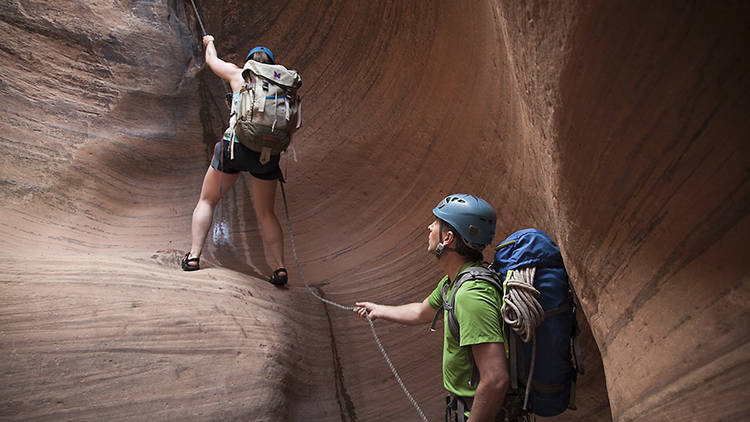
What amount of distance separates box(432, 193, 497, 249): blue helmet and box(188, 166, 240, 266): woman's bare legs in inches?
67.2

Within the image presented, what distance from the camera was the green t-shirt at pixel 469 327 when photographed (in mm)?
1857

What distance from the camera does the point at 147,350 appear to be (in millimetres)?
2408

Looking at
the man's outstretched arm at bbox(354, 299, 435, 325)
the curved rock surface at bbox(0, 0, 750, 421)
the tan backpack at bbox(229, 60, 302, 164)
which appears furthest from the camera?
the tan backpack at bbox(229, 60, 302, 164)

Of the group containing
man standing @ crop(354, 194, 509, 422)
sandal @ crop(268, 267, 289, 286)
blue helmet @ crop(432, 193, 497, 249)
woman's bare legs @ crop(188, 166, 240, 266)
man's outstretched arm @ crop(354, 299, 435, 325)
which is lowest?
sandal @ crop(268, 267, 289, 286)

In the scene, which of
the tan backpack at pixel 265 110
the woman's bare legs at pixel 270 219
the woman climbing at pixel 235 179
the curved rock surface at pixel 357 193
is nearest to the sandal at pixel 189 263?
the woman climbing at pixel 235 179

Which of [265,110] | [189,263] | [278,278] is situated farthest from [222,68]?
[278,278]

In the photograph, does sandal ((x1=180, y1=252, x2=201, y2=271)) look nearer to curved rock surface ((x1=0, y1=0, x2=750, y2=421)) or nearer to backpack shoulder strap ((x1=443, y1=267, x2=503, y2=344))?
curved rock surface ((x1=0, y1=0, x2=750, y2=421))

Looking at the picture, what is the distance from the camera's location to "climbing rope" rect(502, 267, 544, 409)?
72.8 inches

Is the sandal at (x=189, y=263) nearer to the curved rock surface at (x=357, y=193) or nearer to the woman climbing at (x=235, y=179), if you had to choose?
the woman climbing at (x=235, y=179)

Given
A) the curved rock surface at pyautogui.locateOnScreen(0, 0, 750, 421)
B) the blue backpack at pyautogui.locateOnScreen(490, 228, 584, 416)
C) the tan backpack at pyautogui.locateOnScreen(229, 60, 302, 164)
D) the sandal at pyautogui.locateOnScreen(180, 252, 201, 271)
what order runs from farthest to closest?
1. the sandal at pyautogui.locateOnScreen(180, 252, 201, 271)
2. the tan backpack at pyautogui.locateOnScreen(229, 60, 302, 164)
3. the blue backpack at pyautogui.locateOnScreen(490, 228, 584, 416)
4. the curved rock surface at pyautogui.locateOnScreen(0, 0, 750, 421)

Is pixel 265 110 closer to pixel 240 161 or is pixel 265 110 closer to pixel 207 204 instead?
pixel 240 161

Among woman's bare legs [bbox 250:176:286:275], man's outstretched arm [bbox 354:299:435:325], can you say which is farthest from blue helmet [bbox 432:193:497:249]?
woman's bare legs [bbox 250:176:286:275]

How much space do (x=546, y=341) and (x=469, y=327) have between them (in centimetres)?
31

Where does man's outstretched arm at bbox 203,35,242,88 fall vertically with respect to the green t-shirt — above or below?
above
